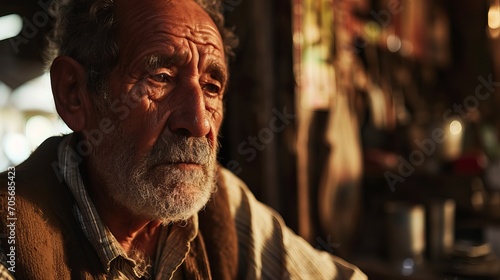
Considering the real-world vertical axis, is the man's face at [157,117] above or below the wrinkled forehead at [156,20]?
below

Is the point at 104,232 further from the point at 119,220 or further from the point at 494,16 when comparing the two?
the point at 494,16

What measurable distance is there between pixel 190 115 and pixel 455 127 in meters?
Result: 2.19

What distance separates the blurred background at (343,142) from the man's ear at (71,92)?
23 centimetres

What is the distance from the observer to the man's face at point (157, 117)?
1.03 metres

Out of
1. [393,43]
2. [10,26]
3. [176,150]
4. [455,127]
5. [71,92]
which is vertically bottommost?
[455,127]

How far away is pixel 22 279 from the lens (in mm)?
870

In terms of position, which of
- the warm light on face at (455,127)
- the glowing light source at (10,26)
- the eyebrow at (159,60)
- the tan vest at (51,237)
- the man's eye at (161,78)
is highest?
the glowing light source at (10,26)

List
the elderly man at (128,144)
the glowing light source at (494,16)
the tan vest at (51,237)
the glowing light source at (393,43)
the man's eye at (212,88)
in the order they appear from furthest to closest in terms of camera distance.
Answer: the glowing light source at (494,16), the glowing light source at (393,43), the man's eye at (212,88), the elderly man at (128,144), the tan vest at (51,237)

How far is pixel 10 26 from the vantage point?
130 cm

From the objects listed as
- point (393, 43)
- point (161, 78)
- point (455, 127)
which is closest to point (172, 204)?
point (161, 78)

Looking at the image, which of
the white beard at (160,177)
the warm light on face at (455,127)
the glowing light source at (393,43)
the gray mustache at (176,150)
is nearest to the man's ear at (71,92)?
the white beard at (160,177)

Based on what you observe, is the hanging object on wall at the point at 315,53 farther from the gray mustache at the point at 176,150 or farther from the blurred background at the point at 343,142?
the gray mustache at the point at 176,150

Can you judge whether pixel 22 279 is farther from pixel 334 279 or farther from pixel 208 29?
pixel 334 279

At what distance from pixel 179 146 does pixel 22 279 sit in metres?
0.42
